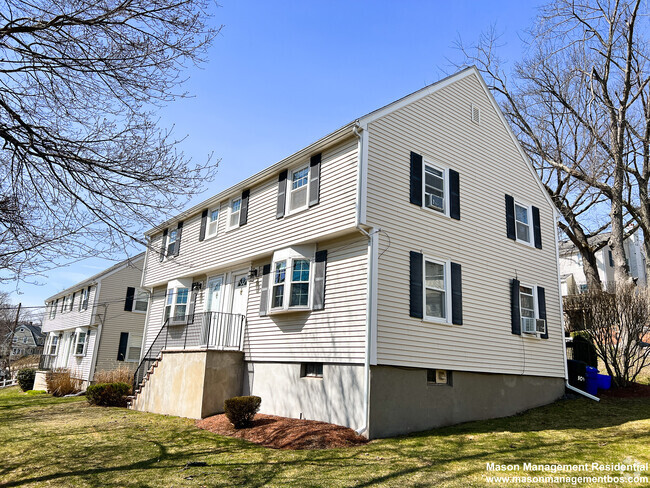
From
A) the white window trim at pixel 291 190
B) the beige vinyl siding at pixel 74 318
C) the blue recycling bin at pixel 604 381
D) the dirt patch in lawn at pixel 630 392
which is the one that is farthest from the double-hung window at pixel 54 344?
the dirt patch in lawn at pixel 630 392

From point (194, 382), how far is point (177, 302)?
217 inches

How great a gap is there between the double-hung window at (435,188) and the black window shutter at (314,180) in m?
2.65

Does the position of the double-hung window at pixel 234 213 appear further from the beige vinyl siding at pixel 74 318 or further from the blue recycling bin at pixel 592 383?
the beige vinyl siding at pixel 74 318

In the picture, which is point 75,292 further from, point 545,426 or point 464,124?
point 545,426

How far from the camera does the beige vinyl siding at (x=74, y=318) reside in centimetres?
2733

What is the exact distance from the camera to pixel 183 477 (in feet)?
23.0

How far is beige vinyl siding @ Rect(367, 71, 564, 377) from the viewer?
10.5 m

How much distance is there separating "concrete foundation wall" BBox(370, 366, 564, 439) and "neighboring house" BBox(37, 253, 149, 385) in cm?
1895

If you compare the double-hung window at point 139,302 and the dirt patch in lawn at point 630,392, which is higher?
the double-hung window at point 139,302

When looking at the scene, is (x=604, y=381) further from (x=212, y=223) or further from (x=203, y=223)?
(x=203, y=223)

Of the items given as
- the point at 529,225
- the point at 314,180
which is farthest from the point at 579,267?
the point at 314,180

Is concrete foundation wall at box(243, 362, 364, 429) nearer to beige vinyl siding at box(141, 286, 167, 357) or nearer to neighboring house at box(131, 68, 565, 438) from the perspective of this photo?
neighboring house at box(131, 68, 565, 438)

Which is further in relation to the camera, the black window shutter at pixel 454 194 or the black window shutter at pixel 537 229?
the black window shutter at pixel 537 229

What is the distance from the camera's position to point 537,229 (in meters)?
14.9
